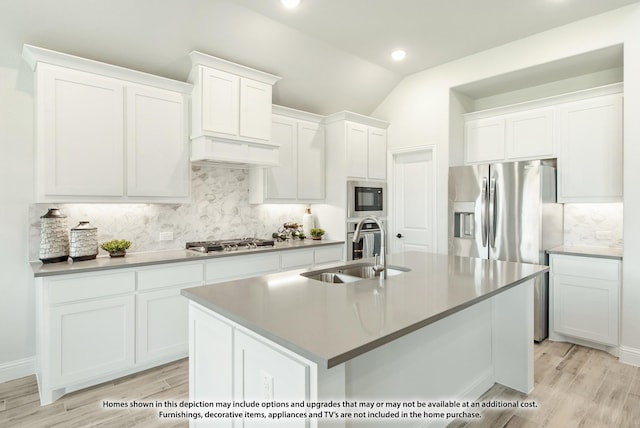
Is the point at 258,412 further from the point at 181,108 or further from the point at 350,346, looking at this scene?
the point at 181,108

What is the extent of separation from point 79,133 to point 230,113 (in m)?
1.25

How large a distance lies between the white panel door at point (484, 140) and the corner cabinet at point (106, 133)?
3279 millimetres

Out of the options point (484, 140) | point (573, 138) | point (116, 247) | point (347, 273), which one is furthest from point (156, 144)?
point (573, 138)

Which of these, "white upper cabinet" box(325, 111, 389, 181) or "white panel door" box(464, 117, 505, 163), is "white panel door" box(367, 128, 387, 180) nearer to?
"white upper cabinet" box(325, 111, 389, 181)

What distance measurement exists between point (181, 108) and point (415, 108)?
2840 mm

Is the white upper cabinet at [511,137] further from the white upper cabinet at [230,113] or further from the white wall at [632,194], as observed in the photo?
the white upper cabinet at [230,113]

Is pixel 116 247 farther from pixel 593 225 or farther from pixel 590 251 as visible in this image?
pixel 593 225

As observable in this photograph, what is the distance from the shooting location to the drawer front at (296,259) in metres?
3.77

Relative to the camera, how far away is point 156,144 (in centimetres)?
316

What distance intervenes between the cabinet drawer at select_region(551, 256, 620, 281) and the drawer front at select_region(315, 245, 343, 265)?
222cm

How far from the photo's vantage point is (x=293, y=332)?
124 cm

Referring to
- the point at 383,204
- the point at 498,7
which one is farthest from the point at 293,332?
the point at 383,204

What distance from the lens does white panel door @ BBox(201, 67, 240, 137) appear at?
10.7 ft

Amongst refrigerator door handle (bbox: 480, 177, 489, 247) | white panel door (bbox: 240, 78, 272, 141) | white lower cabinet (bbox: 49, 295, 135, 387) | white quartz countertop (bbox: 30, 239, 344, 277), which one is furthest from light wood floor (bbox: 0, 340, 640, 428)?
white panel door (bbox: 240, 78, 272, 141)
